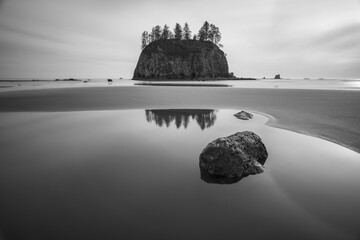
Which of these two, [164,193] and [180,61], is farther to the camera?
[180,61]

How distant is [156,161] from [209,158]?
1.56 metres

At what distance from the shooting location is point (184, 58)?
95.2 metres

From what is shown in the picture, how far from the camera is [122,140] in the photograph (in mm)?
7246

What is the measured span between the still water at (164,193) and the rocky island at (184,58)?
88945 mm

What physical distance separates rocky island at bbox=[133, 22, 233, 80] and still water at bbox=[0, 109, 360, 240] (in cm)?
8894

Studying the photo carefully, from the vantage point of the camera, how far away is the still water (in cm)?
293

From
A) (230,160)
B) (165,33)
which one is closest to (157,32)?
(165,33)

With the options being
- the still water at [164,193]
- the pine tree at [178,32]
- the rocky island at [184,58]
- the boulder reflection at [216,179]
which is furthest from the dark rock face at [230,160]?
the pine tree at [178,32]

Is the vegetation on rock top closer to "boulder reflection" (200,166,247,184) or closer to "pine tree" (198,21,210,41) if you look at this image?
"pine tree" (198,21,210,41)

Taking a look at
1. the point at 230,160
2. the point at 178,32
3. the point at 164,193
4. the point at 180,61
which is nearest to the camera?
the point at 164,193

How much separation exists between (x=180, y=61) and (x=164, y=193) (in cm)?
9623

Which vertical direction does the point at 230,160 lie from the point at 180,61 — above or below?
below

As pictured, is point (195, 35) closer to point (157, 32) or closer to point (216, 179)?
point (157, 32)

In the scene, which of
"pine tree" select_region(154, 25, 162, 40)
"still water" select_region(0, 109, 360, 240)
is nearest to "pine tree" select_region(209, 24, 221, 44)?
"pine tree" select_region(154, 25, 162, 40)
